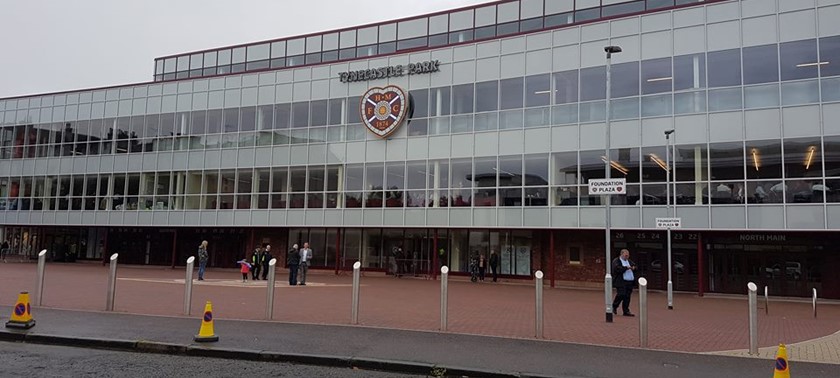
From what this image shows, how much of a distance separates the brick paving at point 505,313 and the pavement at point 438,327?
3cm

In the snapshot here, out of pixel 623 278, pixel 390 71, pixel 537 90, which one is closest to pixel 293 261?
pixel 623 278

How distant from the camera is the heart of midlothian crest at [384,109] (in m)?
29.2

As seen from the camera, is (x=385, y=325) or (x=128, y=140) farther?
(x=128, y=140)

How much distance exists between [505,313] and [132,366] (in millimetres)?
8803

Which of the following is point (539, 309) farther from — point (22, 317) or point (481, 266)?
point (481, 266)

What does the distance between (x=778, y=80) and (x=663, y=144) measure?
14.9ft

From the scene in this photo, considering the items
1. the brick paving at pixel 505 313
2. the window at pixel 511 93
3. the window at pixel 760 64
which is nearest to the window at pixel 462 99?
the window at pixel 511 93

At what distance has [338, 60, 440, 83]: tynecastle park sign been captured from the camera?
28984mm

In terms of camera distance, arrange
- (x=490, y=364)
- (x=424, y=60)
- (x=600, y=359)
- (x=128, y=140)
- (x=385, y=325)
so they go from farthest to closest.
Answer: (x=128, y=140) → (x=424, y=60) → (x=385, y=325) → (x=600, y=359) → (x=490, y=364)

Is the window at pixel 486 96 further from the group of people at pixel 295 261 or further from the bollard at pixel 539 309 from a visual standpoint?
the bollard at pixel 539 309

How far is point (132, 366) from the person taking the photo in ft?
24.9

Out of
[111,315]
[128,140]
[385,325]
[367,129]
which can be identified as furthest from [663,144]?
[128,140]

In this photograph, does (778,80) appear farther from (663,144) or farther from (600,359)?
(600,359)

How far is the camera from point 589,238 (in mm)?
25844
